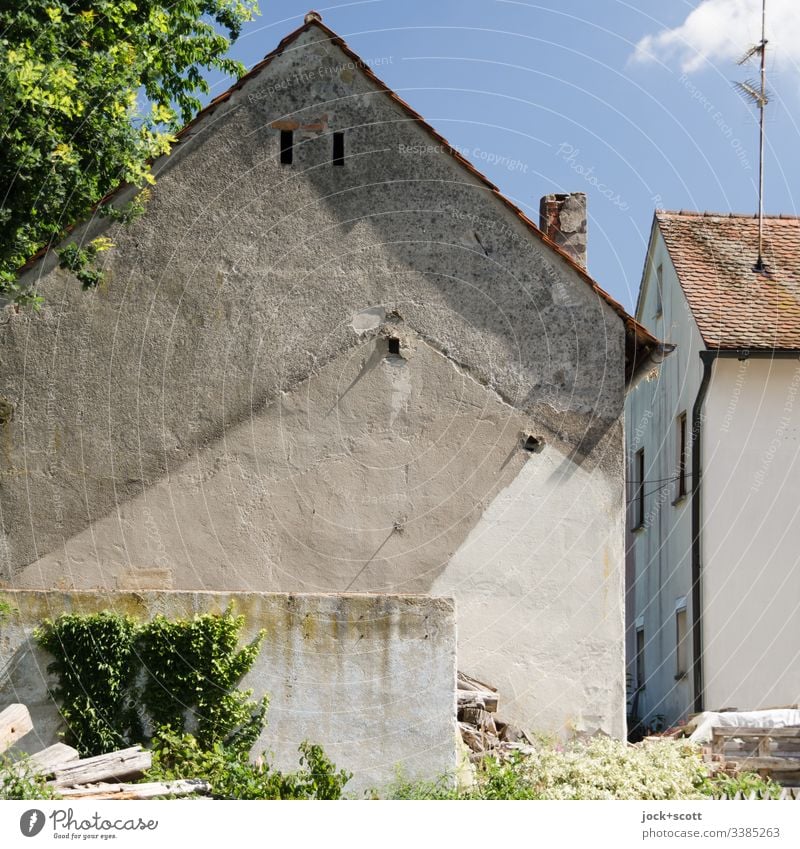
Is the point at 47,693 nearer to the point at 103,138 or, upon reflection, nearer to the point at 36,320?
the point at 36,320

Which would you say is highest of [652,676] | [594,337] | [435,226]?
[435,226]

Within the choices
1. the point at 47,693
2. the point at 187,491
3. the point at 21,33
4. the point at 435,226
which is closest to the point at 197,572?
the point at 187,491

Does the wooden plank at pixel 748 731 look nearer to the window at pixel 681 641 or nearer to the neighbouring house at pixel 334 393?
the neighbouring house at pixel 334 393

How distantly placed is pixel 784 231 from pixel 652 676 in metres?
8.28

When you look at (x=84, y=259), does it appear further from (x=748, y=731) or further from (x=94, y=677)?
(x=748, y=731)

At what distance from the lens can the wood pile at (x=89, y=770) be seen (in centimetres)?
1186

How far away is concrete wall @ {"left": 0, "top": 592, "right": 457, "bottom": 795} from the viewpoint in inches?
529

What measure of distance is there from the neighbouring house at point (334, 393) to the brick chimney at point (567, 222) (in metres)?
1.81

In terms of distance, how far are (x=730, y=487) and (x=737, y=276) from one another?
3810 millimetres

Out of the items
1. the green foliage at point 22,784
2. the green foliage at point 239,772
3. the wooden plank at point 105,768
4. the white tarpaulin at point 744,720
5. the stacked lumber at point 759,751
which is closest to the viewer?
the green foliage at point 22,784

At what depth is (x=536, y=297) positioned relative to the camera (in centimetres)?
1709

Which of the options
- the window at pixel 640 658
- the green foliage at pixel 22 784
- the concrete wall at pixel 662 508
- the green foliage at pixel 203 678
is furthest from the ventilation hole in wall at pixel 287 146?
the window at pixel 640 658

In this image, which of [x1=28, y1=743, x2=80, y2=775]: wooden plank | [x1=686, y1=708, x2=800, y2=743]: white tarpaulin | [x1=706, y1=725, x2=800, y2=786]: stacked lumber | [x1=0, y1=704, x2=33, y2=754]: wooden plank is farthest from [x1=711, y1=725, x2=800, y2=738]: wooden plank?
[x1=0, y1=704, x2=33, y2=754]: wooden plank

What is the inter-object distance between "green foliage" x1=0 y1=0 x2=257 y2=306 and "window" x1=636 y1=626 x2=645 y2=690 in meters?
12.8
